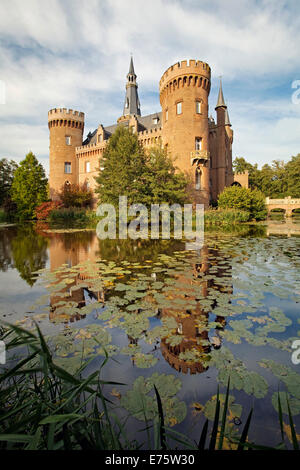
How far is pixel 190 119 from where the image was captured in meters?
23.2

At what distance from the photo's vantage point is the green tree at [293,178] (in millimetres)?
47781

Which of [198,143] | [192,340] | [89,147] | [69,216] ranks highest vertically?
[89,147]

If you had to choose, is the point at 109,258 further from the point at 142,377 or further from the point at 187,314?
the point at 142,377

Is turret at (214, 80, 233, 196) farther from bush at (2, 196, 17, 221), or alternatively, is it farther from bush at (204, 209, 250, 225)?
bush at (2, 196, 17, 221)

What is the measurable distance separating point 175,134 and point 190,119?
2.05m

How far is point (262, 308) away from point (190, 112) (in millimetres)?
23932

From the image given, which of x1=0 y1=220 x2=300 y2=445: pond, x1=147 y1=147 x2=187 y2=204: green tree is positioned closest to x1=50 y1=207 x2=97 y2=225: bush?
x1=147 y1=147 x2=187 y2=204: green tree

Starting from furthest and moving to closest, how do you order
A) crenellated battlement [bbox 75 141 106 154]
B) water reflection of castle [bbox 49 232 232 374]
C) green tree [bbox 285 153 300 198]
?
1. green tree [bbox 285 153 300 198]
2. crenellated battlement [bbox 75 141 106 154]
3. water reflection of castle [bbox 49 232 232 374]

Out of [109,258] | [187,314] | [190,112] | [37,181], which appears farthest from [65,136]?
[187,314]

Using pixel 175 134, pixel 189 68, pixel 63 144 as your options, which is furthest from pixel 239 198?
pixel 63 144

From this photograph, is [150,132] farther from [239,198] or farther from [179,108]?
[239,198]

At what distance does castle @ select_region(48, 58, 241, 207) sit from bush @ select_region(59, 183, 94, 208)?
7.50 ft

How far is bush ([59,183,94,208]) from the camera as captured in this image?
30375mm

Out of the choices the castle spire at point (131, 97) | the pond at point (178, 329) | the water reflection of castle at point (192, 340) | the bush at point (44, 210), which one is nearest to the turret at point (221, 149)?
the castle spire at point (131, 97)
